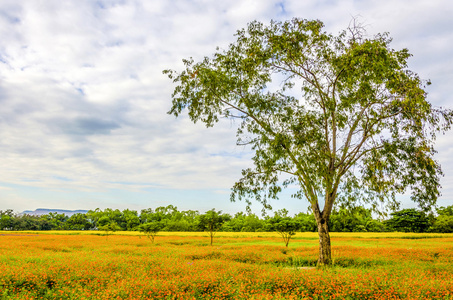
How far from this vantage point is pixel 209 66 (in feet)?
68.9

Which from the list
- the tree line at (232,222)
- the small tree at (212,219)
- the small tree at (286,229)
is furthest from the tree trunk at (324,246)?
the tree line at (232,222)

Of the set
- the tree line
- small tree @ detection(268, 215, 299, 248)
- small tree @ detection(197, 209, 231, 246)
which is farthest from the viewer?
the tree line

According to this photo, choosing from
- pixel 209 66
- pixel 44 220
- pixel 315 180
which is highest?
pixel 209 66

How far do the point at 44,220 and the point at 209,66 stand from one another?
11703cm

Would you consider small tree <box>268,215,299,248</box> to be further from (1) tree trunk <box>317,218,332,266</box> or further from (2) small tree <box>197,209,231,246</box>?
(1) tree trunk <box>317,218,332,266</box>

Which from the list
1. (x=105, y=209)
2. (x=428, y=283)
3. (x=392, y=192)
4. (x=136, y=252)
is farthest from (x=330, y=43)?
(x=105, y=209)

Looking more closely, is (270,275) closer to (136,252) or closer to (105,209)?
(136,252)

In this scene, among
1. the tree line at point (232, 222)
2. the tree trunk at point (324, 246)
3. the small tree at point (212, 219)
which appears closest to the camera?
the tree trunk at point (324, 246)

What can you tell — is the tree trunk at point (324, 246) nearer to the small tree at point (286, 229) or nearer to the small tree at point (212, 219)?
the small tree at point (286, 229)

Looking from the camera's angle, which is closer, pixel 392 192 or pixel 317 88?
pixel 392 192

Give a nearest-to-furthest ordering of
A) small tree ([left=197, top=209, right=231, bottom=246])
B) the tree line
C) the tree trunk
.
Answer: the tree trunk, small tree ([left=197, top=209, right=231, bottom=246]), the tree line

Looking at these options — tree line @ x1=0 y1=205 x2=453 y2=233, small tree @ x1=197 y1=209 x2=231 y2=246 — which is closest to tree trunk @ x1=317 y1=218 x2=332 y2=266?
small tree @ x1=197 y1=209 x2=231 y2=246

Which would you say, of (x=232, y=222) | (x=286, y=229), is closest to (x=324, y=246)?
Answer: (x=286, y=229)

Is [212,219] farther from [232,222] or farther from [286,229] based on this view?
[232,222]
